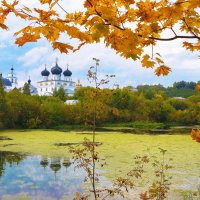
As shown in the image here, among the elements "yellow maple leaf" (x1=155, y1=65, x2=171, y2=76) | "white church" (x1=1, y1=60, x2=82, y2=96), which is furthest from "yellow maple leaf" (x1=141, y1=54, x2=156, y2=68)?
"white church" (x1=1, y1=60, x2=82, y2=96)

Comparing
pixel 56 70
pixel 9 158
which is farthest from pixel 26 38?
pixel 56 70

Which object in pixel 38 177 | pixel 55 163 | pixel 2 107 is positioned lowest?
pixel 38 177

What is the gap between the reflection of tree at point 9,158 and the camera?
10159mm

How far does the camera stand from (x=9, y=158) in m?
11.0

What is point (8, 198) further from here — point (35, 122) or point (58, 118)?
point (58, 118)

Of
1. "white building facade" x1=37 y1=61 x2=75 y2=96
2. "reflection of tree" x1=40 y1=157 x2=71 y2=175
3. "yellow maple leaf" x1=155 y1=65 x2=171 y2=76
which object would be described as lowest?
"reflection of tree" x1=40 y1=157 x2=71 y2=175

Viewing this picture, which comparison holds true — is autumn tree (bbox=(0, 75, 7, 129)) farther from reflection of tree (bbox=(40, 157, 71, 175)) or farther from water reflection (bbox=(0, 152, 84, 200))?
reflection of tree (bbox=(40, 157, 71, 175))

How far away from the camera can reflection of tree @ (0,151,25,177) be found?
400 inches

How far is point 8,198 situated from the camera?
654cm

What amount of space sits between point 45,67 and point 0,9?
265 ft

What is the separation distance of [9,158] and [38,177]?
9.76 ft

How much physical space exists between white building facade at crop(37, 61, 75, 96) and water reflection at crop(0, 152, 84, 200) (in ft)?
222

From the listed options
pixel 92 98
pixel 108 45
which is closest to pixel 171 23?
pixel 108 45

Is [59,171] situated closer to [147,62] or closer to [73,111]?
[147,62]
